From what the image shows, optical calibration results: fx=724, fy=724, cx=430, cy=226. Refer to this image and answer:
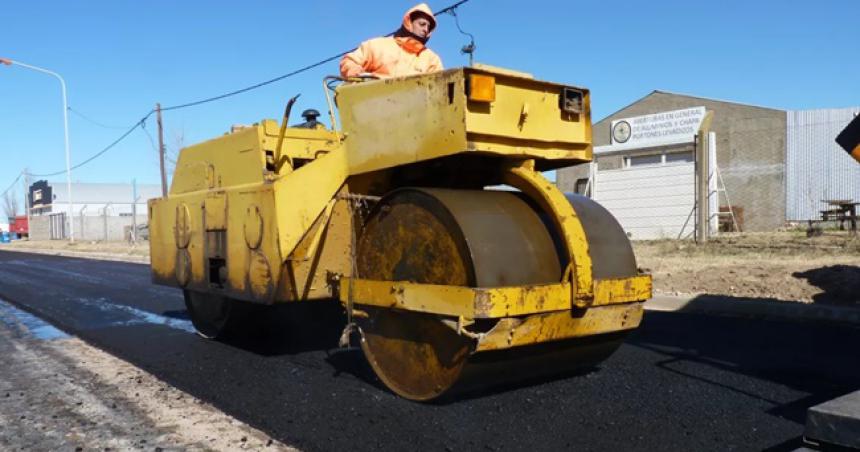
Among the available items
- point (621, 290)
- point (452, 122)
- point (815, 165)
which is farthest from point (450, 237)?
point (815, 165)

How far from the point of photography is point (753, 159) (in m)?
26.1

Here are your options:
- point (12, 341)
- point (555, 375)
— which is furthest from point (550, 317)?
point (12, 341)

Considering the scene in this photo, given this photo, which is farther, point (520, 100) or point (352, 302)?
point (352, 302)

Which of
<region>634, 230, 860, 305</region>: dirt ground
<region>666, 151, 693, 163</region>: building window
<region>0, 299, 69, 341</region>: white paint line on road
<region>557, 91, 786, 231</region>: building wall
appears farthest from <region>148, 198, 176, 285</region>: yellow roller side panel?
<region>557, 91, 786, 231</region>: building wall

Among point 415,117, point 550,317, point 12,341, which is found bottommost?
point 12,341

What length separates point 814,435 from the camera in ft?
9.46

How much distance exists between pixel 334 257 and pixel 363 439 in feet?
4.53

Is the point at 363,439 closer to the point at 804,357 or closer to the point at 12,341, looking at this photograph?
the point at 804,357

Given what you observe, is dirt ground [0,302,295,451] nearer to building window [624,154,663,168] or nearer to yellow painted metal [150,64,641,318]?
yellow painted metal [150,64,641,318]

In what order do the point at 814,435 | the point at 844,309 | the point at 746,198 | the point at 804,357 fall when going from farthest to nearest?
the point at 746,198, the point at 844,309, the point at 804,357, the point at 814,435

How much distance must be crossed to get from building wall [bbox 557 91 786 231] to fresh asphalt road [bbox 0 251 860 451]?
20.2 metres

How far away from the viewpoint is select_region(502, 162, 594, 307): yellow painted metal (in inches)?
140

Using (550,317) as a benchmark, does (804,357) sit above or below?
below

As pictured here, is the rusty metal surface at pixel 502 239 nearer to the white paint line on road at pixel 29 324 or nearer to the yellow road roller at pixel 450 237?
the yellow road roller at pixel 450 237
